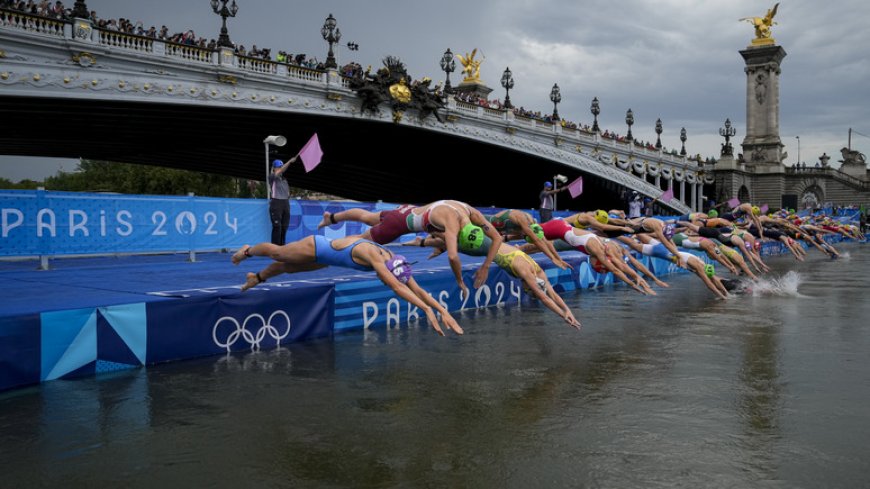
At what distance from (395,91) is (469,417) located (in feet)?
152

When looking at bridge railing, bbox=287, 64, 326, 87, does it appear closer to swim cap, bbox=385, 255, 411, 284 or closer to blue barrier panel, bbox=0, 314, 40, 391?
swim cap, bbox=385, 255, 411, 284

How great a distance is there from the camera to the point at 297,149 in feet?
192

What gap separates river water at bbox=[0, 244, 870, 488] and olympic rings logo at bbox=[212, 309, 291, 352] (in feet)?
1.27

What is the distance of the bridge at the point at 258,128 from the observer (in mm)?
32531

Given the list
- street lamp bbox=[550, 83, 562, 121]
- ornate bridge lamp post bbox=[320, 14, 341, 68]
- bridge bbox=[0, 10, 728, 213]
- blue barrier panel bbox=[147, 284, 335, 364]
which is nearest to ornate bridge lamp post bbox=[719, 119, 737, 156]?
bridge bbox=[0, 10, 728, 213]

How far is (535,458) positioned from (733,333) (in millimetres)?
8038

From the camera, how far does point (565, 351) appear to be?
33.6ft

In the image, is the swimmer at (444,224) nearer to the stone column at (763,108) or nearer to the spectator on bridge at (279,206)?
the spectator on bridge at (279,206)

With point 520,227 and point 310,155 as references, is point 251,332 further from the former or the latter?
point 310,155

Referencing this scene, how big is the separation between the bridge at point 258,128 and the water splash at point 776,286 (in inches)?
1227

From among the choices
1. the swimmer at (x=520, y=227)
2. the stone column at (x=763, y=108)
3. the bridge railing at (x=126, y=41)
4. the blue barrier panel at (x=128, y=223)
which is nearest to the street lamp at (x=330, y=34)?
the bridge railing at (x=126, y=41)

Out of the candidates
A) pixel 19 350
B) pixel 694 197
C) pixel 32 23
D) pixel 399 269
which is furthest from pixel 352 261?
pixel 694 197

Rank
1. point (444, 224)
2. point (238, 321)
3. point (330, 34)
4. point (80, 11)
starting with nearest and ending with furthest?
point (238, 321) < point (444, 224) < point (80, 11) < point (330, 34)

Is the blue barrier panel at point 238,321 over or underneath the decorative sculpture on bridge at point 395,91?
underneath
